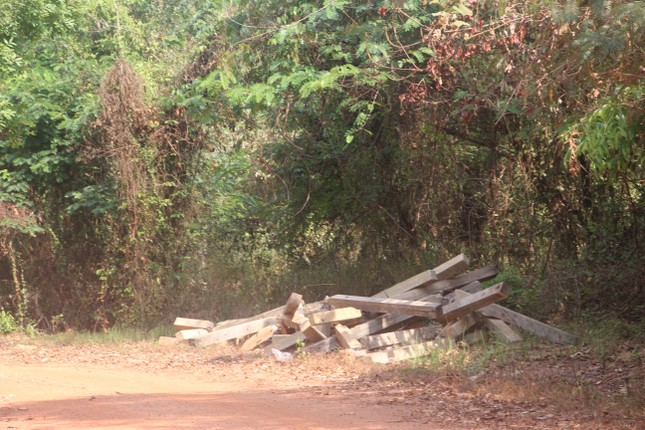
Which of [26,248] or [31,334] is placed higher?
[26,248]

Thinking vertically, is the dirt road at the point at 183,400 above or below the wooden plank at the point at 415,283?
below

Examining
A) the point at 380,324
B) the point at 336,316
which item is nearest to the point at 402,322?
the point at 380,324

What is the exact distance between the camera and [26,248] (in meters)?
18.3

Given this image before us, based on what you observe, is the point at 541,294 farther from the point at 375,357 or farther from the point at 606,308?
the point at 375,357

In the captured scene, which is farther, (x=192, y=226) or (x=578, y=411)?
(x=192, y=226)

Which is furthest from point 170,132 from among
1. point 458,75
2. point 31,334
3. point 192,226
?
point 458,75

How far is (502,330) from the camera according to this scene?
12422 mm

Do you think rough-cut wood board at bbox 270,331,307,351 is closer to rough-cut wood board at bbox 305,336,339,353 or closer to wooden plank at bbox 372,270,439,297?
rough-cut wood board at bbox 305,336,339,353

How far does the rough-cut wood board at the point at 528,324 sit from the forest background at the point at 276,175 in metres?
1.08

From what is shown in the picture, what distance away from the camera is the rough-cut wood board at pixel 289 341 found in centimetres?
1310

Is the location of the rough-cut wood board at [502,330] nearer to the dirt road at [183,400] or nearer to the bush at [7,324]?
the dirt road at [183,400]

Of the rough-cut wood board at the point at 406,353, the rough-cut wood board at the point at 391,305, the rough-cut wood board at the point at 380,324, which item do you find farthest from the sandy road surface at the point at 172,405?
the rough-cut wood board at the point at 391,305

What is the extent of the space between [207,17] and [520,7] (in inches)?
448

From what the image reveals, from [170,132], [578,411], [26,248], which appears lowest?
[578,411]
